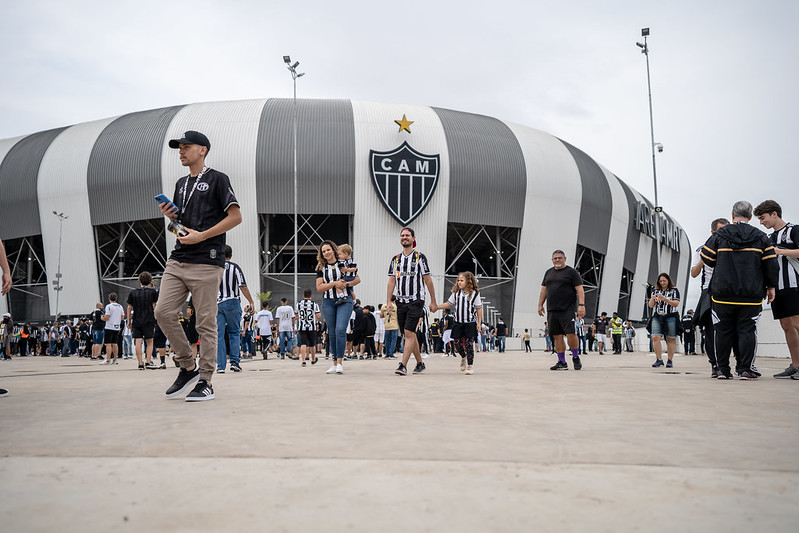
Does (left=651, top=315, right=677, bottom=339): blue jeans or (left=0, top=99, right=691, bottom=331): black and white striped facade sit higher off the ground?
(left=0, top=99, right=691, bottom=331): black and white striped facade

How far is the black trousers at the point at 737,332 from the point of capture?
6.84m

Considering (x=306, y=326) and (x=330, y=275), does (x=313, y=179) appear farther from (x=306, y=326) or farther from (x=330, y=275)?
(x=330, y=275)

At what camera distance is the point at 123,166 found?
3278cm

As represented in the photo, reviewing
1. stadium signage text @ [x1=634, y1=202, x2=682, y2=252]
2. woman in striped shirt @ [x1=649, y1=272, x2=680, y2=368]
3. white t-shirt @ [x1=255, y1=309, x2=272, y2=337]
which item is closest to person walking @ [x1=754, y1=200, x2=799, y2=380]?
woman in striped shirt @ [x1=649, y1=272, x2=680, y2=368]

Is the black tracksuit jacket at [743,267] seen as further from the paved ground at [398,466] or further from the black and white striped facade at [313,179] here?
the black and white striped facade at [313,179]

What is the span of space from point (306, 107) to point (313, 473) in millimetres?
A: 33075

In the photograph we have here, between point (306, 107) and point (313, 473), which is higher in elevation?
point (306, 107)

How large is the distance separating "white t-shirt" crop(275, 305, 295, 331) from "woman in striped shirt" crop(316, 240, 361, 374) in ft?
27.8

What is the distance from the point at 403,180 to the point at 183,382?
27566 millimetres

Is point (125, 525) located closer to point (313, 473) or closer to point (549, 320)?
point (313, 473)

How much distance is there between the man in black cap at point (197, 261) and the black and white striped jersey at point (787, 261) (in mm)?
6071

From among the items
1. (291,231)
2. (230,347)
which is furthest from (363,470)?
(291,231)

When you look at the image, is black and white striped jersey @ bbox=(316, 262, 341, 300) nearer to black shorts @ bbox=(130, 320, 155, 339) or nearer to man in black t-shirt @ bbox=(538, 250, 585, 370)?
man in black t-shirt @ bbox=(538, 250, 585, 370)

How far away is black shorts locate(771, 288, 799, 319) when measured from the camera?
22.9ft
